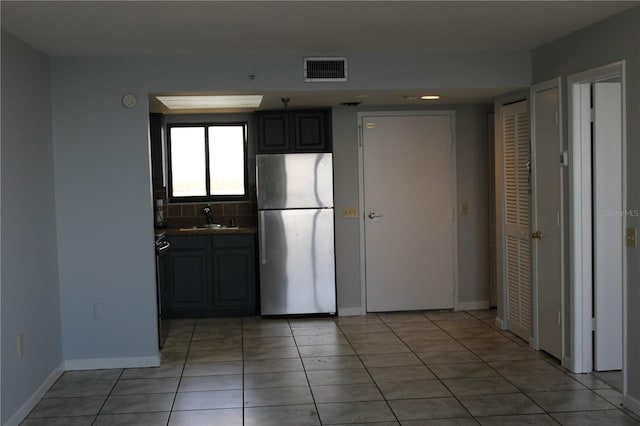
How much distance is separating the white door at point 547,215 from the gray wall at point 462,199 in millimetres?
1772

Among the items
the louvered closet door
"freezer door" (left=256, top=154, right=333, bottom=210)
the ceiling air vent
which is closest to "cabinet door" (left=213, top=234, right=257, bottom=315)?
"freezer door" (left=256, top=154, right=333, bottom=210)

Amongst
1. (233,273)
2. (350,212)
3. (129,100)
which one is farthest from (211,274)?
(129,100)

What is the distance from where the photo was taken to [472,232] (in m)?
7.39

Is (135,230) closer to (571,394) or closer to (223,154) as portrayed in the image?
(223,154)

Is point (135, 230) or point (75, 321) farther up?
point (135, 230)

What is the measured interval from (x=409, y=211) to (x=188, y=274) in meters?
2.33

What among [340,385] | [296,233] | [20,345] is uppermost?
[296,233]

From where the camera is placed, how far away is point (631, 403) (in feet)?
13.9

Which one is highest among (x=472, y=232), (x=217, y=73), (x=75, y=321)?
(x=217, y=73)

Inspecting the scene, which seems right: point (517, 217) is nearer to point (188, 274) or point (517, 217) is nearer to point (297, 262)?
point (297, 262)

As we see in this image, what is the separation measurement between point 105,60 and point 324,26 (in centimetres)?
→ 183

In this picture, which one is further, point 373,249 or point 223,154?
point 223,154

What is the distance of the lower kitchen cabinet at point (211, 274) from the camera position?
7262 mm

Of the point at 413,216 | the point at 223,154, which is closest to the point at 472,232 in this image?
the point at 413,216
